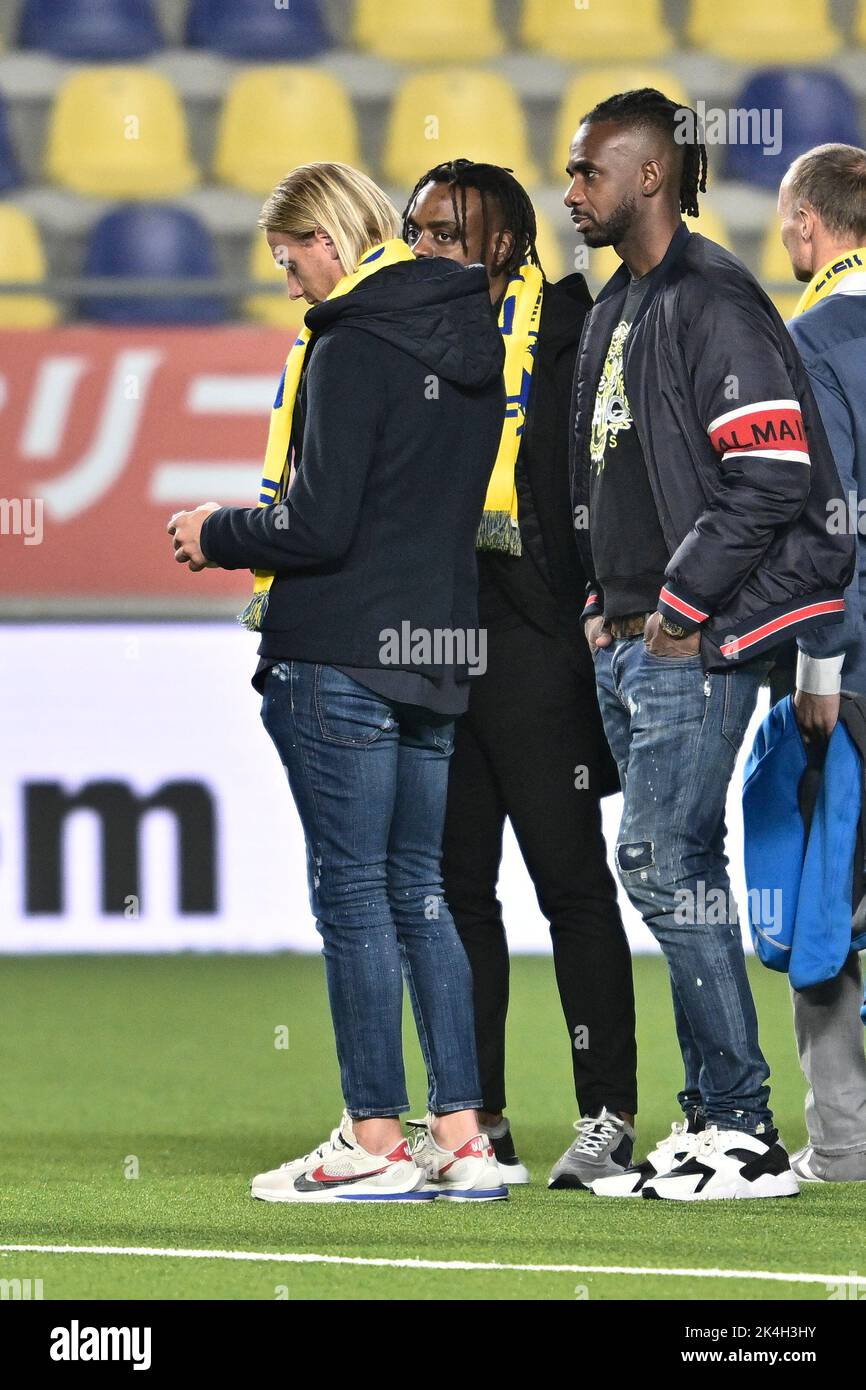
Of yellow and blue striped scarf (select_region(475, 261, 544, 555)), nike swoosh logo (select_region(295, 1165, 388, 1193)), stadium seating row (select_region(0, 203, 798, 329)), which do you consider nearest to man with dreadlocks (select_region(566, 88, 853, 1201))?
yellow and blue striped scarf (select_region(475, 261, 544, 555))

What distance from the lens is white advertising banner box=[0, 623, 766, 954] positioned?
570cm

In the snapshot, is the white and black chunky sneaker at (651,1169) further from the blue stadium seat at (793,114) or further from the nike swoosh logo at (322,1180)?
the blue stadium seat at (793,114)

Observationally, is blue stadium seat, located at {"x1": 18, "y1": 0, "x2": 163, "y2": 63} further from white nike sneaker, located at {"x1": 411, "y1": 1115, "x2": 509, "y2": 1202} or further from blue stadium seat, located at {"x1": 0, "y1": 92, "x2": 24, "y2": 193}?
white nike sneaker, located at {"x1": 411, "y1": 1115, "x2": 509, "y2": 1202}

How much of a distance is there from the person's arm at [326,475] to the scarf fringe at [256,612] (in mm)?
64

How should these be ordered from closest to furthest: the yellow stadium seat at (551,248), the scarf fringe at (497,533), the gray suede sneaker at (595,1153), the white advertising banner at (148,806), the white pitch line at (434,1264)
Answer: the white pitch line at (434,1264)
the gray suede sneaker at (595,1153)
the scarf fringe at (497,533)
the white advertising banner at (148,806)
the yellow stadium seat at (551,248)

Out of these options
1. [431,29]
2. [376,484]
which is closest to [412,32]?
[431,29]

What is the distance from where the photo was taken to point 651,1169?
2801 millimetres

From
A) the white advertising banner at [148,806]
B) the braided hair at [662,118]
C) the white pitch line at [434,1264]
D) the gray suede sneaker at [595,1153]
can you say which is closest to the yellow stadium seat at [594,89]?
the white advertising banner at [148,806]

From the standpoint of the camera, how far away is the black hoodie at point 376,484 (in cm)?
266

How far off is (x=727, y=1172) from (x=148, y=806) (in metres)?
3.30

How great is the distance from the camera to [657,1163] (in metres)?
2.78
